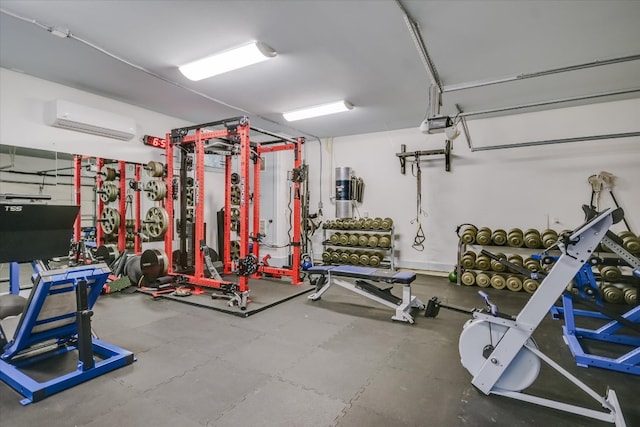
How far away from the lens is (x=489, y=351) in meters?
2.14

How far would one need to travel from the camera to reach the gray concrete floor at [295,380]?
6.31 ft

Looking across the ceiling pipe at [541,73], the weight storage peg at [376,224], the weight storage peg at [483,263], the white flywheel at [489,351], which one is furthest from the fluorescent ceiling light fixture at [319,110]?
the white flywheel at [489,351]

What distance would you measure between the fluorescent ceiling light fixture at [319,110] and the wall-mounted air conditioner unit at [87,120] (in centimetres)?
266

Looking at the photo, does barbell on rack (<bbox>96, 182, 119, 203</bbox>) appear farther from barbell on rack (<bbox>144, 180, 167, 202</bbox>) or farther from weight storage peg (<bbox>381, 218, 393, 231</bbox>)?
weight storage peg (<bbox>381, 218, 393, 231</bbox>)

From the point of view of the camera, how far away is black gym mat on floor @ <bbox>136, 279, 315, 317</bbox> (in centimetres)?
393

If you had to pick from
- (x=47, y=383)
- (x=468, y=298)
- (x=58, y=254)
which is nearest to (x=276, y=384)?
(x=47, y=383)

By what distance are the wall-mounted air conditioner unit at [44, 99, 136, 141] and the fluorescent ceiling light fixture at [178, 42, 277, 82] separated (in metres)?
1.84

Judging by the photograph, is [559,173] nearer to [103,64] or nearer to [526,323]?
[526,323]

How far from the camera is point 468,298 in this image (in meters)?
4.63

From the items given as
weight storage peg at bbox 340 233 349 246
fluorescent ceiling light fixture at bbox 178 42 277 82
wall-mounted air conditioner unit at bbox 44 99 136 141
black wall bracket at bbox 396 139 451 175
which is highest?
fluorescent ceiling light fixture at bbox 178 42 277 82

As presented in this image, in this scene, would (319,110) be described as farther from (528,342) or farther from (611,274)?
(611,274)

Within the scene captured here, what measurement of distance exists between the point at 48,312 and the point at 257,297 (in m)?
2.51

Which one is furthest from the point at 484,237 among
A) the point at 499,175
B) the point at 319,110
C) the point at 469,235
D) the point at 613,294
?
the point at 319,110

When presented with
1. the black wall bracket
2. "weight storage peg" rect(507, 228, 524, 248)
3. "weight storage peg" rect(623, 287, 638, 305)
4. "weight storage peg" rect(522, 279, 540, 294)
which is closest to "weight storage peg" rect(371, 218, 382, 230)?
the black wall bracket
